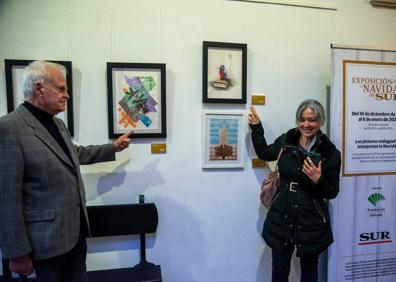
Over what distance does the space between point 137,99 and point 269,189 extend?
1050mm

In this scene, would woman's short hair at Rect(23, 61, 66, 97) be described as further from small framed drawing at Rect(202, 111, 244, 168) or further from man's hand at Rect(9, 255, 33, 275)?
small framed drawing at Rect(202, 111, 244, 168)

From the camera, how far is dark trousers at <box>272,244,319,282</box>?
178 cm

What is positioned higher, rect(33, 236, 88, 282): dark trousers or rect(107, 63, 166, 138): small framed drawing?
rect(107, 63, 166, 138): small framed drawing

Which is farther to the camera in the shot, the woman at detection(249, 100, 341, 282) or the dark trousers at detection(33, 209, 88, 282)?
the woman at detection(249, 100, 341, 282)

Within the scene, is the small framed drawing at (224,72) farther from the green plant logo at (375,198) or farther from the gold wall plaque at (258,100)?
the green plant logo at (375,198)

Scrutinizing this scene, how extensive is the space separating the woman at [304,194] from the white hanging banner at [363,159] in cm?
33

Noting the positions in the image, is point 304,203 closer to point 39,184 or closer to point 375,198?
point 375,198

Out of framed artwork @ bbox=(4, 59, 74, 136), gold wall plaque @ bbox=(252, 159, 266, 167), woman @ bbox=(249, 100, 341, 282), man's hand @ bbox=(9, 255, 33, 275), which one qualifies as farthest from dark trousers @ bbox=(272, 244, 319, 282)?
framed artwork @ bbox=(4, 59, 74, 136)

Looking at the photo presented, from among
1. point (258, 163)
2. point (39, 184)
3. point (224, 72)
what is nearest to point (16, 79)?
point (39, 184)

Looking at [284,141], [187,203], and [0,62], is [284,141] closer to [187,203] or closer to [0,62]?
[187,203]

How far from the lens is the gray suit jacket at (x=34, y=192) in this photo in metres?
1.19

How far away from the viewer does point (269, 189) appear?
1.95 metres

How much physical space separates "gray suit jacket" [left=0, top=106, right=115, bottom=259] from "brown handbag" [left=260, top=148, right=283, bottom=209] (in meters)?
1.17

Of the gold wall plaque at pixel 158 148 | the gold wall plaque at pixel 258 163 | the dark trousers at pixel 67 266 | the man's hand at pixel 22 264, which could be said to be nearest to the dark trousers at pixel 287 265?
the gold wall plaque at pixel 258 163
